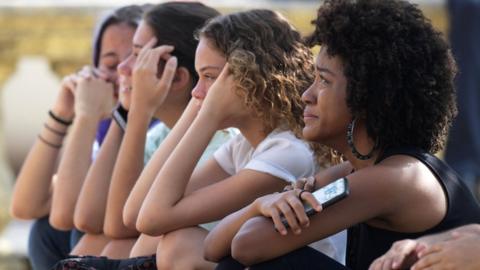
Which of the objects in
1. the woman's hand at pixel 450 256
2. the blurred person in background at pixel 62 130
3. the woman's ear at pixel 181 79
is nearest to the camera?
the woman's hand at pixel 450 256

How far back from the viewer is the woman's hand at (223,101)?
135 inches

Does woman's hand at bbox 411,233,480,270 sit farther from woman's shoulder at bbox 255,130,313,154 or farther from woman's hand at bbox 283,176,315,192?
woman's shoulder at bbox 255,130,313,154

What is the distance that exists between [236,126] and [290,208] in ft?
2.08

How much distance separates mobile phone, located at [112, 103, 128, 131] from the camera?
4.25m

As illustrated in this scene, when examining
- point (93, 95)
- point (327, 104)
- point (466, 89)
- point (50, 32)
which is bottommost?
point (466, 89)

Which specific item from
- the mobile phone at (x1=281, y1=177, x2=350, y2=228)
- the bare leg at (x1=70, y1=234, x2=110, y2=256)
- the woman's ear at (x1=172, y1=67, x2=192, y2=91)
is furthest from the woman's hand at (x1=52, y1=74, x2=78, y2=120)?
the mobile phone at (x1=281, y1=177, x2=350, y2=228)

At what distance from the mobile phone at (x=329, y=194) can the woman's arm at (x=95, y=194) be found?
1.32m

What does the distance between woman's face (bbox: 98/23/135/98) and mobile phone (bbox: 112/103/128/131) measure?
32 centimetres

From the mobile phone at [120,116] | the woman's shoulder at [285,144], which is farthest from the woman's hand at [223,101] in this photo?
the mobile phone at [120,116]

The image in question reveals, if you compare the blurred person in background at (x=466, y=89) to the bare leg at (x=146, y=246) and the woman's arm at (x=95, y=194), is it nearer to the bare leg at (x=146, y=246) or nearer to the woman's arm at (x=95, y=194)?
the woman's arm at (x=95, y=194)

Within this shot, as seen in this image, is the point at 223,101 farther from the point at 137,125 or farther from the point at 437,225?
the point at 437,225

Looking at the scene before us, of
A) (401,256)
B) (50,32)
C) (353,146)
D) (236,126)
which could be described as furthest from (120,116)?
(50,32)

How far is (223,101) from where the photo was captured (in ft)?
11.3

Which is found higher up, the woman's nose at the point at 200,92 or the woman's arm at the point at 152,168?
the woman's nose at the point at 200,92
